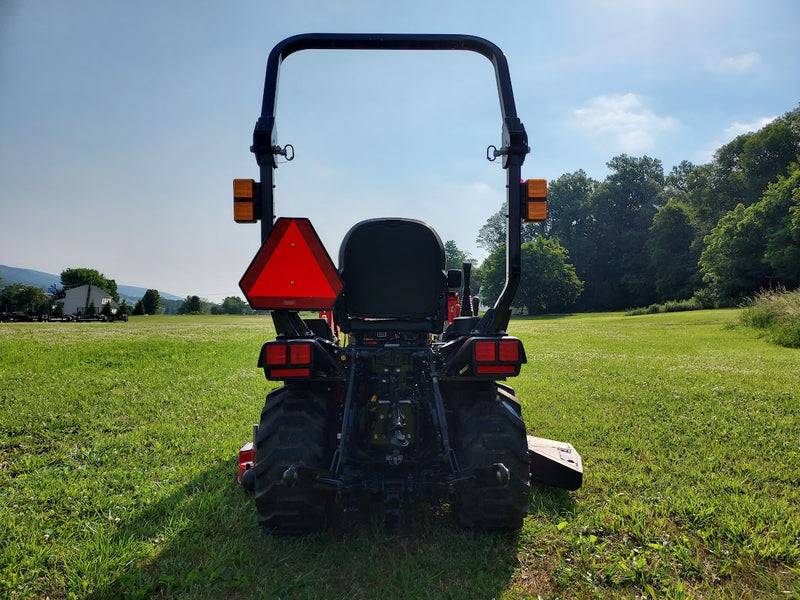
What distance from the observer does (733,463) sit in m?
4.28

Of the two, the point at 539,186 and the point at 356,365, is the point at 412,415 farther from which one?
the point at 539,186

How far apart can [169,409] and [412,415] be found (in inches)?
187

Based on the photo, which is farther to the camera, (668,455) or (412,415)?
(668,455)

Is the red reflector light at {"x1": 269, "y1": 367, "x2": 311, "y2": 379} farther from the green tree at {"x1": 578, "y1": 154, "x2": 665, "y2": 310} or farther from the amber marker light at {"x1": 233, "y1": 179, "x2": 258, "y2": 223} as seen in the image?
the green tree at {"x1": 578, "y1": 154, "x2": 665, "y2": 310}

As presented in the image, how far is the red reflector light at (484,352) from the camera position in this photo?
2.83m

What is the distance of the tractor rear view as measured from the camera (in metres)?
2.61

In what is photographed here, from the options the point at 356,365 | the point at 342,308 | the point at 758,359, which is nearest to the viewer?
the point at 356,365

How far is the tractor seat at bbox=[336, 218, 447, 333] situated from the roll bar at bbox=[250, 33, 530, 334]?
0.45m

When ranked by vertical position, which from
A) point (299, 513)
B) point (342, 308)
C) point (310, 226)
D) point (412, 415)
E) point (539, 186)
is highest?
point (539, 186)

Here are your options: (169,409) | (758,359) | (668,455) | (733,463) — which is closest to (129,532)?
(169,409)

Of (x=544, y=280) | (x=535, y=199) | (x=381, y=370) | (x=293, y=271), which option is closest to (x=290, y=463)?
(x=381, y=370)

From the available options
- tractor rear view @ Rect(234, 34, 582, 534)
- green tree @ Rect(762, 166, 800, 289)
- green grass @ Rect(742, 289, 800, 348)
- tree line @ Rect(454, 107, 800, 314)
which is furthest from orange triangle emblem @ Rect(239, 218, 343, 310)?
green tree @ Rect(762, 166, 800, 289)

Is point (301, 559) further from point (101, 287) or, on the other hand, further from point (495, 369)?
point (101, 287)

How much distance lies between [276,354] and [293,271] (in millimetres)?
497
